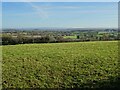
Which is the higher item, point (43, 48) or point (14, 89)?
point (43, 48)

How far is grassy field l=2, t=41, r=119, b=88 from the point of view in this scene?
1167 cm

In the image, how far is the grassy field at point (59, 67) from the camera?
11.7 m

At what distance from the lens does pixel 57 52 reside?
52.1 ft

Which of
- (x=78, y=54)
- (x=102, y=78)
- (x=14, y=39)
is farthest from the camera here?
(x=14, y=39)

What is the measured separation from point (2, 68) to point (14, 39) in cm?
726

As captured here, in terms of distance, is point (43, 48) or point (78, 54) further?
point (43, 48)

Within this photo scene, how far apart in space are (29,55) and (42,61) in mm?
1217

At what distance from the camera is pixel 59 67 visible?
1331 cm

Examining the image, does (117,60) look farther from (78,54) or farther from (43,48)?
(43,48)

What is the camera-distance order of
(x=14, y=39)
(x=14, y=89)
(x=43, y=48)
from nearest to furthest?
(x=14, y=89) < (x=43, y=48) < (x=14, y=39)

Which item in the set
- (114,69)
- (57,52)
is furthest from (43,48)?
(114,69)

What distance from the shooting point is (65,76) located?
12.3m

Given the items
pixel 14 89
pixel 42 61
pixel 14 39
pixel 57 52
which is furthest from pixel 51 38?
pixel 14 89

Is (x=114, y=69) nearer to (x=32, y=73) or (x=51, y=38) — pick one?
(x=32, y=73)
